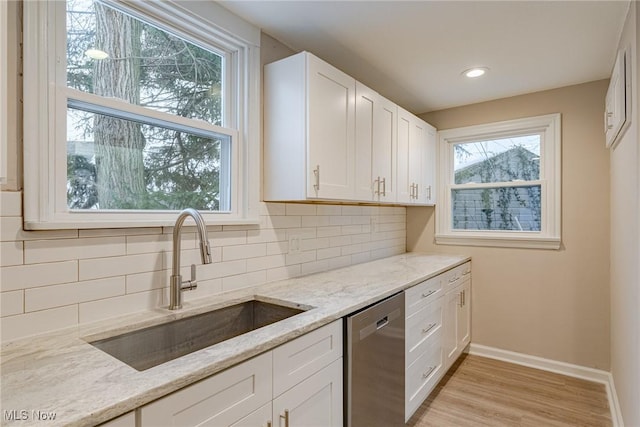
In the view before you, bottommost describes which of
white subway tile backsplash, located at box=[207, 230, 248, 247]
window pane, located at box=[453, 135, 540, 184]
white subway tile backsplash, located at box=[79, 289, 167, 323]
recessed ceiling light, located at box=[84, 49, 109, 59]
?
white subway tile backsplash, located at box=[79, 289, 167, 323]

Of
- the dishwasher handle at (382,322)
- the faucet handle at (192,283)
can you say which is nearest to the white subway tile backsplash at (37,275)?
the faucet handle at (192,283)

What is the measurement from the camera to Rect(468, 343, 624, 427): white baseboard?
2335 millimetres

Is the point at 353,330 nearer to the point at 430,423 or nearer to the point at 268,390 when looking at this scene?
the point at 268,390

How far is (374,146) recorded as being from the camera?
2.34m

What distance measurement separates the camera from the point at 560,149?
9.13 feet

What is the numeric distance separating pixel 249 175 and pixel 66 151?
2.71ft

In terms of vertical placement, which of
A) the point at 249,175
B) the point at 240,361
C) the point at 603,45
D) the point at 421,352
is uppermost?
the point at 603,45

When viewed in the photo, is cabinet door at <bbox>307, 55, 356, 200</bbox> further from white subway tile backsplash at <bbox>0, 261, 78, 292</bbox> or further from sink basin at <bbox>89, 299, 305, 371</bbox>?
white subway tile backsplash at <bbox>0, 261, 78, 292</bbox>

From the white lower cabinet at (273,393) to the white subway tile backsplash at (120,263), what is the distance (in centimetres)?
63

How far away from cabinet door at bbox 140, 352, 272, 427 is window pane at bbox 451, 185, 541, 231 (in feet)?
8.90

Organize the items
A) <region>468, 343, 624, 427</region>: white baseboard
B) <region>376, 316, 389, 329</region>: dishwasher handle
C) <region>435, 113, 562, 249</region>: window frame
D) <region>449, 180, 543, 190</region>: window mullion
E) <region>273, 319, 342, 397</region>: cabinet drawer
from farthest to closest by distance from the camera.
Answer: <region>449, 180, 543, 190</region>: window mullion < <region>435, 113, 562, 249</region>: window frame < <region>468, 343, 624, 427</region>: white baseboard < <region>376, 316, 389, 329</region>: dishwasher handle < <region>273, 319, 342, 397</region>: cabinet drawer

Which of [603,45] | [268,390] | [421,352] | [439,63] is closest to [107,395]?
[268,390]

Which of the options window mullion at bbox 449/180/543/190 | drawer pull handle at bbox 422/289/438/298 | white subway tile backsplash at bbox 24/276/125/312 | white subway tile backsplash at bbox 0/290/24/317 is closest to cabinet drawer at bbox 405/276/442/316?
drawer pull handle at bbox 422/289/438/298

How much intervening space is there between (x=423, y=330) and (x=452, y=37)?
1.80 metres
